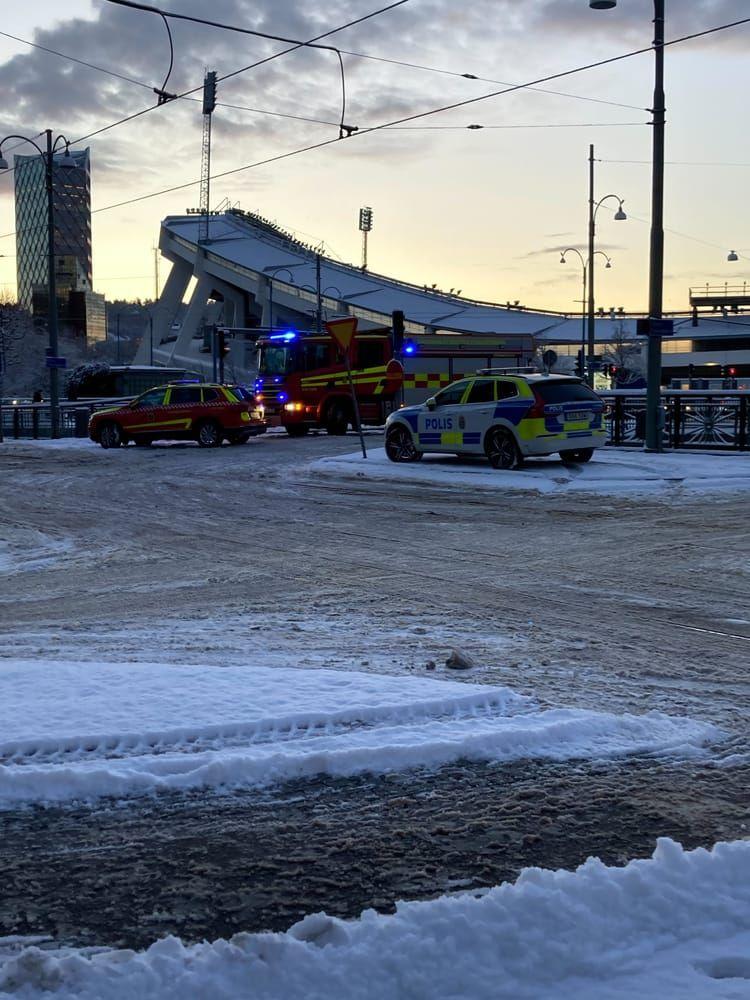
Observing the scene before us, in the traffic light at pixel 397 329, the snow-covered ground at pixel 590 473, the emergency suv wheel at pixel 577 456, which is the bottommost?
the snow-covered ground at pixel 590 473

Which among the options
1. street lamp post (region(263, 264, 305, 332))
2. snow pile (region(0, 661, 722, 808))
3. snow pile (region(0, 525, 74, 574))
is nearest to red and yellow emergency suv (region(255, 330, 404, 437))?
snow pile (region(0, 525, 74, 574))

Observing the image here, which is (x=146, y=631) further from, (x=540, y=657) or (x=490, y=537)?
(x=490, y=537)

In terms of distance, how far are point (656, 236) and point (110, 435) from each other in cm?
1505

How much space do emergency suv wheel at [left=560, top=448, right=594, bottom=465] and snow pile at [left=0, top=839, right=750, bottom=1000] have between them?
16427 mm

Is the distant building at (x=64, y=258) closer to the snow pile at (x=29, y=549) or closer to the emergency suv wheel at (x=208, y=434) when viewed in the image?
the emergency suv wheel at (x=208, y=434)

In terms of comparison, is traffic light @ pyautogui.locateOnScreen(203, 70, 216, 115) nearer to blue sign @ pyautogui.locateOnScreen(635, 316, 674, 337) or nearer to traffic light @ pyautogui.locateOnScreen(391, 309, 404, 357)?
traffic light @ pyautogui.locateOnScreen(391, 309, 404, 357)

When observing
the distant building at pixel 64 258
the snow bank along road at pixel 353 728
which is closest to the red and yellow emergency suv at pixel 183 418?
→ the snow bank along road at pixel 353 728

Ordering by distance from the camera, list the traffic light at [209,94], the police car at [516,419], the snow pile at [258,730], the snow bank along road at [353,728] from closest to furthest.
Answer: the snow bank along road at [353,728] < the snow pile at [258,730] < the police car at [516,419] < the traffic light at [209,94]

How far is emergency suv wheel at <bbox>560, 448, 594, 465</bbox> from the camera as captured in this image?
63.4ft

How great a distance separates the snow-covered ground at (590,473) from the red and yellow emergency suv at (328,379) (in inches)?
414

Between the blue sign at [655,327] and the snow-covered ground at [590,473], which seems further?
the blue sign at [655,327]

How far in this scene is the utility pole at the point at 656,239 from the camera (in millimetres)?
21328

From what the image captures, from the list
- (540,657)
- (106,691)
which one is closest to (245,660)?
(106,691)

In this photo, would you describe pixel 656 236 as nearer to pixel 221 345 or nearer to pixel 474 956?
pixel 474 956
